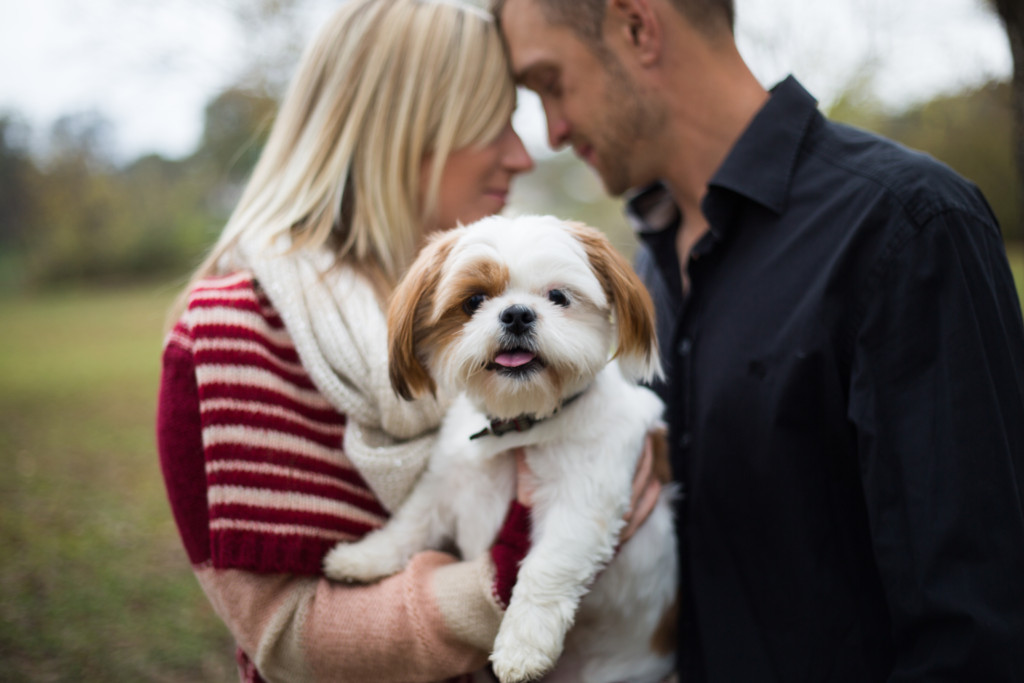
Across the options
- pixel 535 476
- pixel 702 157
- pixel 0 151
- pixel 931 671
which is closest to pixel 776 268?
pixel 702 157

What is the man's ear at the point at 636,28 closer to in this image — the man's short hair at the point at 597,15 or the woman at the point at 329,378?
the man's short hair at the point at 597,15

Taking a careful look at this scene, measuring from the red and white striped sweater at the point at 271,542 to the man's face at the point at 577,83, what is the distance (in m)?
1.56

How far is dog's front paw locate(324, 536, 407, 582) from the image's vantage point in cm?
219

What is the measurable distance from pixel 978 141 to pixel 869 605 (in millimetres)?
14713

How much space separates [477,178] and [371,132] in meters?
0.45

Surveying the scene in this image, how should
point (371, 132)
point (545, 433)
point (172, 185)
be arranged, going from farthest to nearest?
point (172, 185) → point (371, 132) → point (545, 433)

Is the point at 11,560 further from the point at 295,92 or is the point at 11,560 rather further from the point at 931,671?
the point at 931,671

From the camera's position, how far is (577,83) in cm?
288

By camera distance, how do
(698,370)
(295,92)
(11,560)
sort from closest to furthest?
(698,370), (295,92), (11,560)

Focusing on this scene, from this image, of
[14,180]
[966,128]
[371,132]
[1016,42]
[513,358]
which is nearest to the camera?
[513,358]

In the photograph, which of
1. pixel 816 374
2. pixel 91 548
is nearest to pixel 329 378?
pixel 816 374

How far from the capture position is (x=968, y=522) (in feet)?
5.70

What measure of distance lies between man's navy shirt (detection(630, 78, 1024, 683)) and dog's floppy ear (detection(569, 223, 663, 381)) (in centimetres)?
28

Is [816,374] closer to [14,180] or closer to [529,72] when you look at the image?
[529,72]
